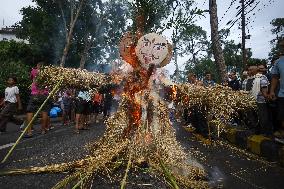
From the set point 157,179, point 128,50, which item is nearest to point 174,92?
point 128,50

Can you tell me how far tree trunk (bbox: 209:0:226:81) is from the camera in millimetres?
15422

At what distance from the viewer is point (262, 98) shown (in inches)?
331

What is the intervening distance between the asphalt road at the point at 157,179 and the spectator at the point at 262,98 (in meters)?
0.95

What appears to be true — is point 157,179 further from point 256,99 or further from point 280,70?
point 256,99

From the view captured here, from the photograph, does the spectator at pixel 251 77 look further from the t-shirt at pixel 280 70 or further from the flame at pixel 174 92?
the flame at pixel 174 92

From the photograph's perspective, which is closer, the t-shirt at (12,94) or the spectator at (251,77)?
the spectator at (251,77)

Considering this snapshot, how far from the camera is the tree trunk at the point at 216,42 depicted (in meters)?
15.4

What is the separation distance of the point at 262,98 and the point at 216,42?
7466mm

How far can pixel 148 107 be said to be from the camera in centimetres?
599

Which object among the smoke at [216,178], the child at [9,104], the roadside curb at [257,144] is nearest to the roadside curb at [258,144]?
the roadside curb at [257,144]

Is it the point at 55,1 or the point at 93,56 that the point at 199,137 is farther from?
the point at 93,56

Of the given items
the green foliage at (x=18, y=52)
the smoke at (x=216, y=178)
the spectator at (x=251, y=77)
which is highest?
the green foliage at (x=18, y=52)

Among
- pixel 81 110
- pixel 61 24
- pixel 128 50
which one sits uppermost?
pixel 61 24

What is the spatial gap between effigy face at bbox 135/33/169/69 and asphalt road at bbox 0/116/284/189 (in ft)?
6.26
